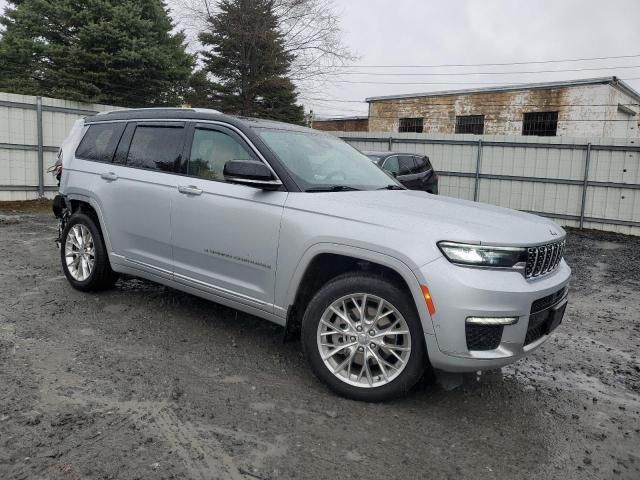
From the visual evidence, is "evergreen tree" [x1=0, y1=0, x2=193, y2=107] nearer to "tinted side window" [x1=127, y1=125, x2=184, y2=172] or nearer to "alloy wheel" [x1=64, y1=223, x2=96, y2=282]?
"alloy wheel" [x1=64, y1=223, x2=96, y2=282]

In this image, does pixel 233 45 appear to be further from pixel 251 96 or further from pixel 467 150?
pixel 467 150

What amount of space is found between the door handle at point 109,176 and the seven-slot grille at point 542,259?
360cm

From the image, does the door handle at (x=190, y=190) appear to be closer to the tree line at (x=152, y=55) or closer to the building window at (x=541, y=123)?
the tree line at (x=152, y=55)

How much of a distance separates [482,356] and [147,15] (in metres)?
21.3

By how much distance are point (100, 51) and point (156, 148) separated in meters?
15.3

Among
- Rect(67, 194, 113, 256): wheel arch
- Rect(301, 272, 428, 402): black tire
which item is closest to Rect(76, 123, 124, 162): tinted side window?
Rect(67, 194, 113, 256): wheel arch

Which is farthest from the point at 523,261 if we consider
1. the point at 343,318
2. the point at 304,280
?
the point at 304,280

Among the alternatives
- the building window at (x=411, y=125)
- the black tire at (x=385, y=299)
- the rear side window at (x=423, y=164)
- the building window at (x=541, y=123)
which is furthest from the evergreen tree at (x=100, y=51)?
the black tire at (x=385, y=299)

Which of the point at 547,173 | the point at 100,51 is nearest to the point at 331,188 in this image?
the point at 547,173

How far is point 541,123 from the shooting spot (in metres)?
22.9

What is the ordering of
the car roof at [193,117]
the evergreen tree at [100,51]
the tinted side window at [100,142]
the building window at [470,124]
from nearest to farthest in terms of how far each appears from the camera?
the car roof at [193,117]
the tinted side window at [100,142]
the evergreen tree at [100,51]
the building window at [470,124]

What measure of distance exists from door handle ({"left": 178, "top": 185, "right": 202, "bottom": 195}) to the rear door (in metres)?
0.10

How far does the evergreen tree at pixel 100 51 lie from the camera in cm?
1741

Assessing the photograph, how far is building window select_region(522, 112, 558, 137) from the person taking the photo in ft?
73.8
